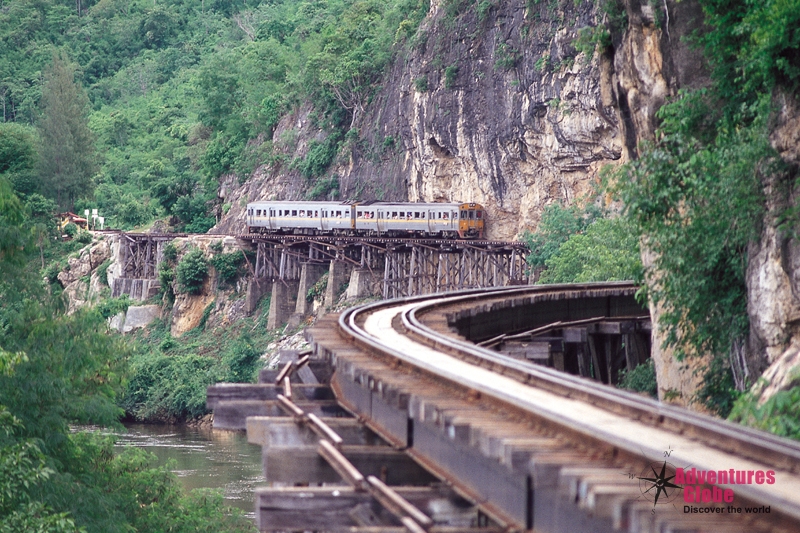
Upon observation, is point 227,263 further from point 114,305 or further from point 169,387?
point 169,387

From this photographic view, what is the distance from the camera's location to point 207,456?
114ft

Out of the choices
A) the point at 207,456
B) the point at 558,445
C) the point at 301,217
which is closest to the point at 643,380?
the point at 558,445

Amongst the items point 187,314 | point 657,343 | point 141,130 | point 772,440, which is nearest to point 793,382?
point 772,440

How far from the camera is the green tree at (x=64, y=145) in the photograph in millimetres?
73312

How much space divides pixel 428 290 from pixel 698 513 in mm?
40208

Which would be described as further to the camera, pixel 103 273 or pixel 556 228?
pixel 103 273

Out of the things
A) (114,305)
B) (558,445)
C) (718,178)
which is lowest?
(114,305)

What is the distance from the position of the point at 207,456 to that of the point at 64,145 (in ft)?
146

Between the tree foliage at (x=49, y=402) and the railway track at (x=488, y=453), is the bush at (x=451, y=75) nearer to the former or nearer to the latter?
the tree foliage at (x=49, y=402)

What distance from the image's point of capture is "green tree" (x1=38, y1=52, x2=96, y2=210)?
7331 cm

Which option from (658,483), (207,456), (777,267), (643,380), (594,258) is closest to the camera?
(658,483)

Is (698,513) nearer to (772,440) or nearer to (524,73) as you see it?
(772,440)

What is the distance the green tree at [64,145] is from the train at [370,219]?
83.8 feet

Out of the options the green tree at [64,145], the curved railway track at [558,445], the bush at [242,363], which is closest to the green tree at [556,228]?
the bush at [242,363]
